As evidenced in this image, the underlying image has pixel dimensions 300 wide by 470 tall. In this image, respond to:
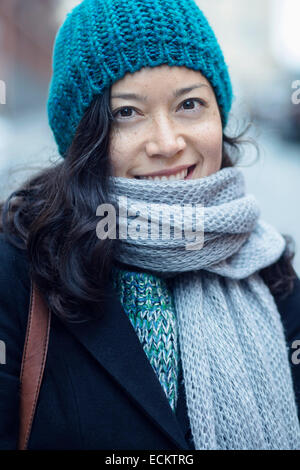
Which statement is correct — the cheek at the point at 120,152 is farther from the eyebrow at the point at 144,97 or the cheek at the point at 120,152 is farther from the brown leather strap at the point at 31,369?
the brown leather strap at the point at 31,369

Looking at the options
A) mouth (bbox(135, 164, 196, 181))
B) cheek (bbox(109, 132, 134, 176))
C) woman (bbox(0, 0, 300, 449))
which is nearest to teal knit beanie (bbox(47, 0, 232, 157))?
woman (bbox(0, 0, 300, 449))

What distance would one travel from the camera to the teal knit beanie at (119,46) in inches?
53.7

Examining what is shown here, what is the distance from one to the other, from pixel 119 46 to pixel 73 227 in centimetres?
56

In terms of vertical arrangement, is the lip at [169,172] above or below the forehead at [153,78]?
below

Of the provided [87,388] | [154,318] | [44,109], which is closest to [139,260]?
[154,318]

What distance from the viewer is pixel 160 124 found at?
4.55 ft

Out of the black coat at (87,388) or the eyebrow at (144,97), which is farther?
the eyebrow at (144,97)

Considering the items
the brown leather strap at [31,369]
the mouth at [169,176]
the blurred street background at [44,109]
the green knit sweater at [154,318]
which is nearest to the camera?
the brown leather strap at [31,369]

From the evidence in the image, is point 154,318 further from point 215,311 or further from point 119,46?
point 119,46

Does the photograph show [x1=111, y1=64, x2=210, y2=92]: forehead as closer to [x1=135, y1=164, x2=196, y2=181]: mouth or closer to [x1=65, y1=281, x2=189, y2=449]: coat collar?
[x1=135, y1=164, x2=196, y2=181]: mouth

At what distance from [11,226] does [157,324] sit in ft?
1.80

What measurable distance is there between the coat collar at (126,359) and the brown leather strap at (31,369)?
0.08 metres

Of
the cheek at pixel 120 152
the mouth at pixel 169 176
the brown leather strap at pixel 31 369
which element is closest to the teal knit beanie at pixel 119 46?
the cheek at pixel 120 152
